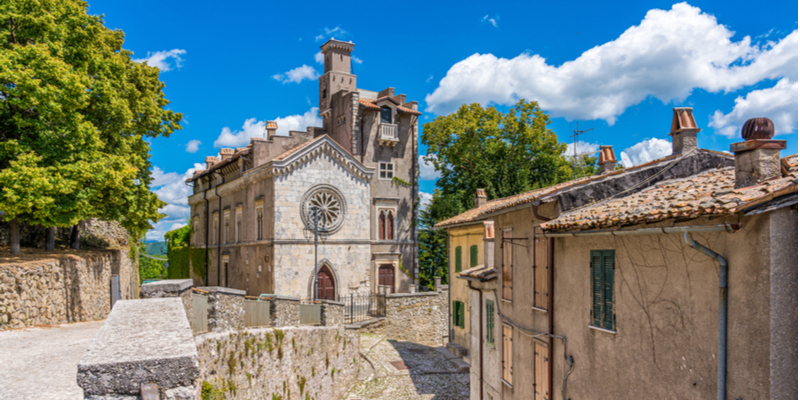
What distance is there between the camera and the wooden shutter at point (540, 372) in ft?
37.7

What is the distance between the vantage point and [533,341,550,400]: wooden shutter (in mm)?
11500

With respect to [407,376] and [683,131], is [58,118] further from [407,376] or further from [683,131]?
[683,131]

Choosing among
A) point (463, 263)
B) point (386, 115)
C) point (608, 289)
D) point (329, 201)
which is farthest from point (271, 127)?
point (608, 289)

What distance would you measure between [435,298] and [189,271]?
23824 mm

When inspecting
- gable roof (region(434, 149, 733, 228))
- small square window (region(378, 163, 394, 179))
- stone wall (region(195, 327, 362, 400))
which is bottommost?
stone wall (region(195, 327, 362, 400))

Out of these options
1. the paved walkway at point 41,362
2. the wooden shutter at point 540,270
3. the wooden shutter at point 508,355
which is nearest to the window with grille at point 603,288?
the wooden shutter at point 540,270

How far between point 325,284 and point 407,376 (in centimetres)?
956

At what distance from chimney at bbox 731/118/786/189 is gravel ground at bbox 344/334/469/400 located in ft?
54.5

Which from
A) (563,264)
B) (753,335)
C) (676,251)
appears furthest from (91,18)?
(753,335)

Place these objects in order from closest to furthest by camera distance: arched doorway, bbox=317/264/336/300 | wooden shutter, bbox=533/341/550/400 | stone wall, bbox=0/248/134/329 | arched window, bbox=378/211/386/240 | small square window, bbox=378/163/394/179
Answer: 1. wooden shutter, bbox=533/341/550/400
2. stone wall, bbox=0/248/134/329
3. arched doorway, bbox=317/264/336/300
4. arched window, bbox=378/211/386/240
5. small square window, bbox=378/163/394/179

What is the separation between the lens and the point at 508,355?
14.1 m

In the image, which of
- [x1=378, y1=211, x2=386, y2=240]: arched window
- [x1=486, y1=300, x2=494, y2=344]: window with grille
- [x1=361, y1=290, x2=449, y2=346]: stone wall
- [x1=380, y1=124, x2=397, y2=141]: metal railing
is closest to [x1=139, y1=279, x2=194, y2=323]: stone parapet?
[x1=486, y1=300, x2=494, y2=344]: window with grille

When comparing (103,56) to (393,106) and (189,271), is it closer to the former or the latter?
(393,106)

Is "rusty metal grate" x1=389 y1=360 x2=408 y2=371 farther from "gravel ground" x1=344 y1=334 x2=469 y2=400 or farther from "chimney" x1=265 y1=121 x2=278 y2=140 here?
"chimney" x1=265 y1=121 x2=278 y2=140
